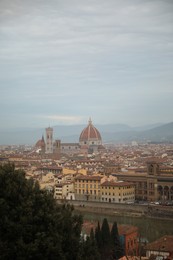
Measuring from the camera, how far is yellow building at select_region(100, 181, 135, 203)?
25.9 meters

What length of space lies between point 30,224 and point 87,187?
63.3 ft

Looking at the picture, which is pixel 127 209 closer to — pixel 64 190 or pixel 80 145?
pixel 64 190

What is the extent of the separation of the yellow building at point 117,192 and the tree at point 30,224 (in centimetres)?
1662

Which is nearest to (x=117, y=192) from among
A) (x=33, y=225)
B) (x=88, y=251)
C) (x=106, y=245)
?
(x=106, y=245)

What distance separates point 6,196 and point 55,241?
1145mm

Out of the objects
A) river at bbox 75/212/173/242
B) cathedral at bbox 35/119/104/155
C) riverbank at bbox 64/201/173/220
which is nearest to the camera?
river at bbox 75/212/173/242

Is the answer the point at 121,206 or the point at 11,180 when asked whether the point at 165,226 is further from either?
the point at 11,180

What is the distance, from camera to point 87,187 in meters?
27.7

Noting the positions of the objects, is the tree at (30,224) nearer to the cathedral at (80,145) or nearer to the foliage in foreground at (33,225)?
the foliage in foreground at (33,225)

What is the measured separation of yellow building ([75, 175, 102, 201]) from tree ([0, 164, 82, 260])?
17.8m

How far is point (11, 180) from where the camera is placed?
8.90 meters

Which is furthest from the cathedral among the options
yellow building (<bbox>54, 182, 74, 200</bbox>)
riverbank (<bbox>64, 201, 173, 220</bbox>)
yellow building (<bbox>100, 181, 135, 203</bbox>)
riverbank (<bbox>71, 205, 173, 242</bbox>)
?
riverbank (<bbox>71, 205, 173, 242</bbox>)

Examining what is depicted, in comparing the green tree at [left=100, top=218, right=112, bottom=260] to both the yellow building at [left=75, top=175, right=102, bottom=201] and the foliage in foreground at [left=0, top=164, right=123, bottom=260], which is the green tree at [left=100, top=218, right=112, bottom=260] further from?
the yellow building at [left=75, top=175, right=102, bottom=201]

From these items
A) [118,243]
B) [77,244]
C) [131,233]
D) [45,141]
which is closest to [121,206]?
[131,233]
